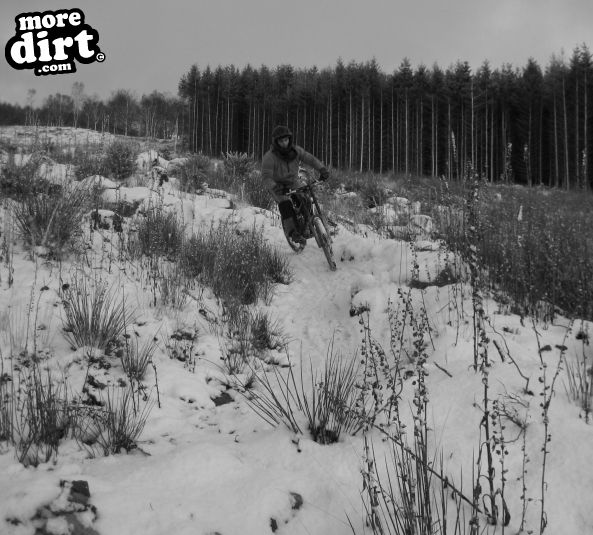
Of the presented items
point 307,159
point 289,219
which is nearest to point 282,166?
point 307,159

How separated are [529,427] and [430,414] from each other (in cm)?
46

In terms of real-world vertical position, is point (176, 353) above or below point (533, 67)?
below

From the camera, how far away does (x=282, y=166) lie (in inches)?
241

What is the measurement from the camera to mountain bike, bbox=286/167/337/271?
18.1 feet

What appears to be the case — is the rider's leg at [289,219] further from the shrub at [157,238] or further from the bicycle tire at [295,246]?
the shrub at [157,238]

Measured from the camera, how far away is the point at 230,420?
8.09 feet

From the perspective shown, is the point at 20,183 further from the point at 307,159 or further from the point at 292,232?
the point at 307,159

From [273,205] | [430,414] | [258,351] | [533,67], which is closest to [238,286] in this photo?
[258,351]

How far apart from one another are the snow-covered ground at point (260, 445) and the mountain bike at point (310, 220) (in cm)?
161

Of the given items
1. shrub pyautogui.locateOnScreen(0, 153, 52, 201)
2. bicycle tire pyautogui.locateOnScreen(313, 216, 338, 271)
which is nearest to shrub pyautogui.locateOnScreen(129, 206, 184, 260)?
shrub pyautogui.locateOnScreen(0, 153, 52, 201)

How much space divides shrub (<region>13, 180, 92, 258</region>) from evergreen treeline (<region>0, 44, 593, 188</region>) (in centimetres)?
2555

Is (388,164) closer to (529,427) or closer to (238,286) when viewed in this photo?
(238,286)

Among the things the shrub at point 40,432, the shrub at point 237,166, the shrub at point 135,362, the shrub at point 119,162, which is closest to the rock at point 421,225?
the shrub at point 237,166

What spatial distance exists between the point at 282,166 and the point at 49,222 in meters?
3.22
